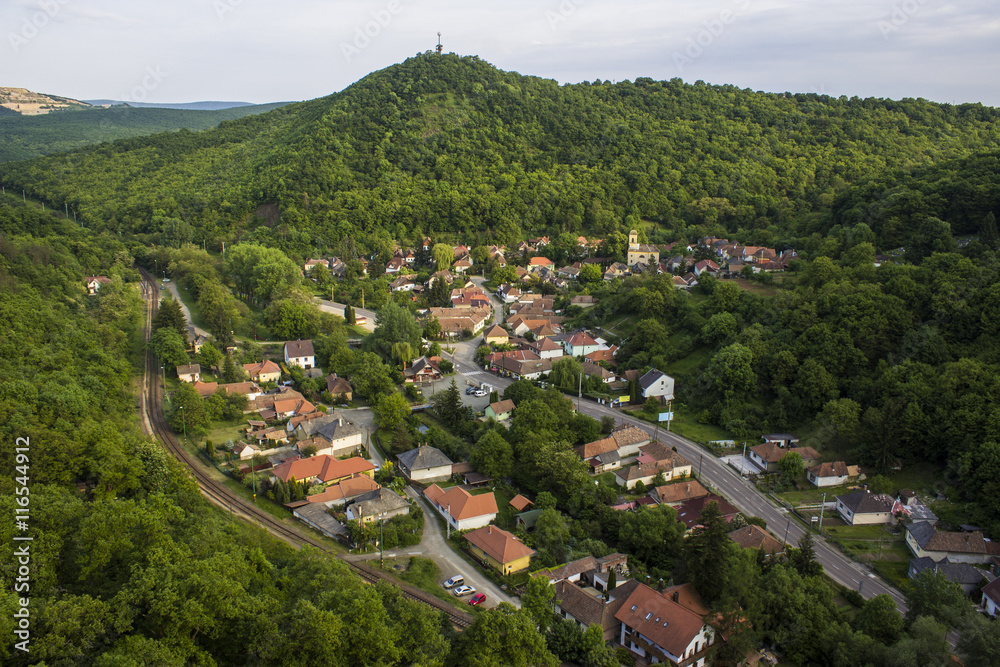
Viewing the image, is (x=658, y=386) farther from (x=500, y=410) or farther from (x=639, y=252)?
(x=639, y=252)

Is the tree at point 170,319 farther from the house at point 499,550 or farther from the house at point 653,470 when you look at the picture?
the house at point 653,470

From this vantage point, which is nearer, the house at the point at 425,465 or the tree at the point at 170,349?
the house at the point at 425,465

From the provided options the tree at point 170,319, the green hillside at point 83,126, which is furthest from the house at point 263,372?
the green hillside at point 83,126

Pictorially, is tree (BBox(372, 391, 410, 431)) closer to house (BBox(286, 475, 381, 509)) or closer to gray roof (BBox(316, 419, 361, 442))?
gray roof (BBox(316, 419, 361, 442))

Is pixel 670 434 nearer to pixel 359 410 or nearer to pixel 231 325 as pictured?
pixel 359 410

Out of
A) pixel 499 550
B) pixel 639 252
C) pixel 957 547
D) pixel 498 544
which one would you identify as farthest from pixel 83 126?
pixel 957 547

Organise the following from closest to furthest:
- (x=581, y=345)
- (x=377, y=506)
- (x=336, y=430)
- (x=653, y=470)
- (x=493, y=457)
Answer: (x=377, y=506)
(x=493, y=457)
(x=653, y=470)
(x=336, y=430)
(x=581, y=345)

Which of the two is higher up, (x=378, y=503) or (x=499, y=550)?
(x=378, y=503)
